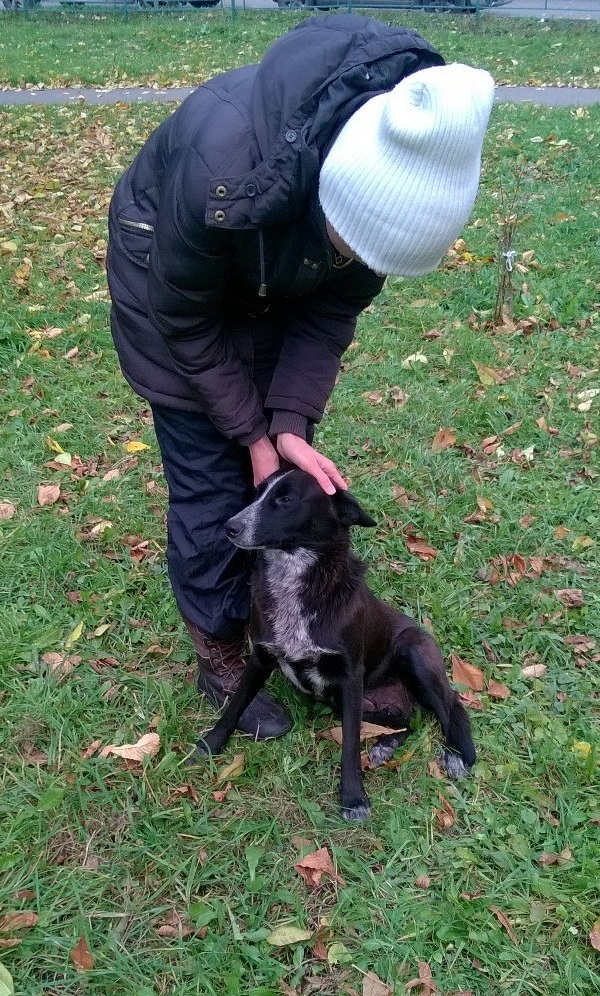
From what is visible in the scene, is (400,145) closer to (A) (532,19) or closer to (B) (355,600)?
(B) (355,600)

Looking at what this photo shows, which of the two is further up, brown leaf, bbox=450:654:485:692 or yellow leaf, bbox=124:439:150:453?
brown leaf, bbox=450:654:485:692

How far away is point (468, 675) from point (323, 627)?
30.3 inches

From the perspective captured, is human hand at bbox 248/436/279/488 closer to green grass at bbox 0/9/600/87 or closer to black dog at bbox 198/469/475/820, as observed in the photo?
black dog at bbox 198/469/475/820

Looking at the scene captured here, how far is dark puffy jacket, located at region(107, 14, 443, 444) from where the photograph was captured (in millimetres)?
1831

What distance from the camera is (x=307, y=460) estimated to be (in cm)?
255

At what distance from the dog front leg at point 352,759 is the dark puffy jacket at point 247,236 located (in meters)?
0.86

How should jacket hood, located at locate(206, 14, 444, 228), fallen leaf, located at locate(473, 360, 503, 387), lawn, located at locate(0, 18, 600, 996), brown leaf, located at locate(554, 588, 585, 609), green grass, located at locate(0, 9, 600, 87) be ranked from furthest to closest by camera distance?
green grass, located at locate(0, 9, 600, 87), fallen leaf, located at locate(473, 360, 503, 387), brown leaf, located at locate(554, 588, 585, 609), lawn, located at locate(0, 18, 600, 996), jacket hood, located at locate(206, 14, 444, 228)

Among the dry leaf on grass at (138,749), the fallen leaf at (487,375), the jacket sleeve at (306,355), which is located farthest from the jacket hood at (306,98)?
the fallen leaf at (487,375)

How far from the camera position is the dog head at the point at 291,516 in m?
2.48

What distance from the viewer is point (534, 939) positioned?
2.23m

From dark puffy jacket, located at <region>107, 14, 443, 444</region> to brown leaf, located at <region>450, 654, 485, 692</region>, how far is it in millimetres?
1106

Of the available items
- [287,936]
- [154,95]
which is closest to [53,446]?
[287,936]

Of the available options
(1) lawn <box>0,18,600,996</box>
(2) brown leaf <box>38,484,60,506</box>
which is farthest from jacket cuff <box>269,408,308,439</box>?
(2) brown leaf <box>38,484,60,506</box>

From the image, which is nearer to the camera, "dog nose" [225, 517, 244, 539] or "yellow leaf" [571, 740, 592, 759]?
"dog nose" [225, 517, 244, 539]
